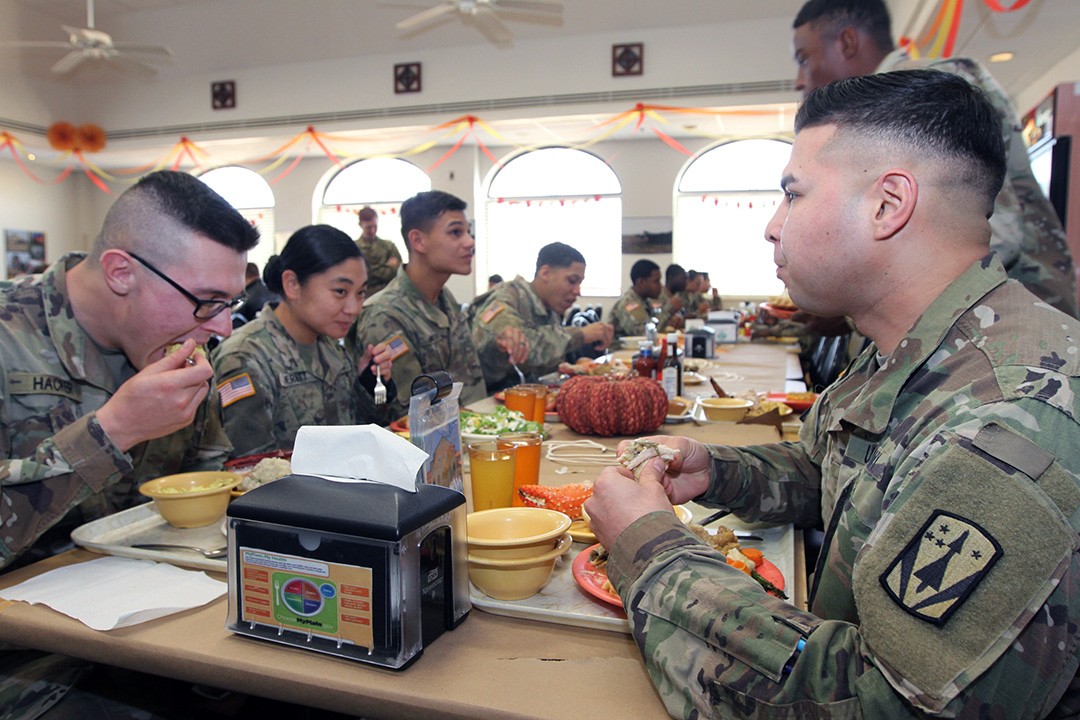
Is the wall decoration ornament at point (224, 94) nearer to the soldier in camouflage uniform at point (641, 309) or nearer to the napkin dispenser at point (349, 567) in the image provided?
the soldier in camouflage uniform at point (641, 309)

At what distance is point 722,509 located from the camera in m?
1.47

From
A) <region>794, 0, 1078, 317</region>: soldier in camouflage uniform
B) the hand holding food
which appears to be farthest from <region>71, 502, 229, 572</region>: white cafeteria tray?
<region>794, 0, 1078, 317</region>: soldier in camouflage uniform

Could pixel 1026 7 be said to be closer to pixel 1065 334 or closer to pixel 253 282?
pixel 1065 334

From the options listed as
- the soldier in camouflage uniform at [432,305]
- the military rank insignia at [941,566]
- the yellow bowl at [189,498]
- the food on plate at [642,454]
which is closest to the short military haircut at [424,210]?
the soldier in camouflage uniform at [432,305]

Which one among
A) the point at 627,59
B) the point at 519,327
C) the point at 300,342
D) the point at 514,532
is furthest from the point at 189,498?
the point at 627,59

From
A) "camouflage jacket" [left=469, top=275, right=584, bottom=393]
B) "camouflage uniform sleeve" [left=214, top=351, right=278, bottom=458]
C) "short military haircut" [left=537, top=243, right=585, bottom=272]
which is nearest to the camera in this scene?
"camouflage uniform sleeve" [left=214, top=351, right=278, bottom=458]

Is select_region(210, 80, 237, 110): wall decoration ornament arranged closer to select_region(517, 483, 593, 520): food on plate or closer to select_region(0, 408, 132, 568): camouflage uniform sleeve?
select_region(0, 408, 132, 568): camouflage uniform sleeve

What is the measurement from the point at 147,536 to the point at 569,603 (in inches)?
31.9

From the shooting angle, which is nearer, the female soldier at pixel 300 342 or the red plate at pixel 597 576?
the red plate at pixel 597 576

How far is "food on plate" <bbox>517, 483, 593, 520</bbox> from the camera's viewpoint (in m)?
1.35

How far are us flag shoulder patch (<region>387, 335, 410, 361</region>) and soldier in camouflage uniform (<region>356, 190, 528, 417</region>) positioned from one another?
19cm

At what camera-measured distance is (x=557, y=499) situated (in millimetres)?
1361

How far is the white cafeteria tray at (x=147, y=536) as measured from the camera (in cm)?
128

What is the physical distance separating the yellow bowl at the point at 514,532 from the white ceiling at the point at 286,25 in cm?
817
